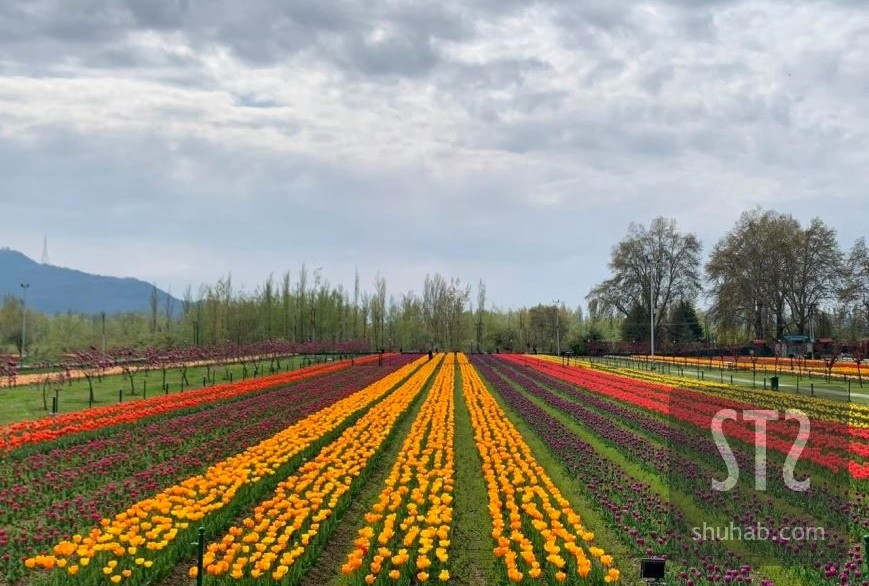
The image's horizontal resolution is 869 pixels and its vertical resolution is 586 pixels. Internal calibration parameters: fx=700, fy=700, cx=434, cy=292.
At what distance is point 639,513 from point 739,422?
1098 cm

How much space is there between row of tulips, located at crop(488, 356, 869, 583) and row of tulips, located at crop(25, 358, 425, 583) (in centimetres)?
639

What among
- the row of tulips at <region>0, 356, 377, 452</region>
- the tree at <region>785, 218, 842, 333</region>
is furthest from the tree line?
the row of tulips at <region>0, 356, 377, 452</region>

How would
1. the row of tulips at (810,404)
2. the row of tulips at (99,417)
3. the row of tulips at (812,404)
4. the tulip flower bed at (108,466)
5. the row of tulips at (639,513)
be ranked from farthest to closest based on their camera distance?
the row of tulips at (812,404) < the row of tulips at (810,404) < the row of tulips at (99,417) < the tulip flower bed at (108,466) < the row of tulips at (639,513)

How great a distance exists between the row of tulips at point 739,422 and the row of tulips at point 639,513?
12.6 ft

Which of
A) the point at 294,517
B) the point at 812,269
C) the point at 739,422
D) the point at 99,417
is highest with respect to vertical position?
the point at 812,269

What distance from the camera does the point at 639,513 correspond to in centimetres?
1012

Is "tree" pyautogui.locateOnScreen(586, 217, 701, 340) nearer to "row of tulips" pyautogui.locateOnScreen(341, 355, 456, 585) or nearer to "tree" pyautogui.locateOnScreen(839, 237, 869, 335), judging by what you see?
"tree" pyautogui.locateOnScreen(839, 237, 869, 335)

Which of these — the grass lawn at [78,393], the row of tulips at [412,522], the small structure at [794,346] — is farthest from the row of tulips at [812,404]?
the small structure at [794,346]

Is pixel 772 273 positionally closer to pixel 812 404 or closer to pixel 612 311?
pixel 612 311

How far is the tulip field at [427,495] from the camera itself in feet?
25.2

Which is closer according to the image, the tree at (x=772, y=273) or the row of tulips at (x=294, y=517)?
the row of tulips at (x=294, y=517)

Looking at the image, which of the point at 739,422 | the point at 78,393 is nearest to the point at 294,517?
the point at 739,422

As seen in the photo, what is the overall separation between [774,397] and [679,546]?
20.4 m

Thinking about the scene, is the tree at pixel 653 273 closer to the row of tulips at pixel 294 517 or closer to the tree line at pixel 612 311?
the tree line at pixel 612 311
